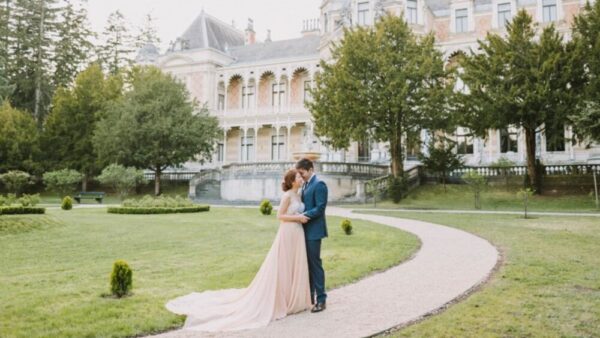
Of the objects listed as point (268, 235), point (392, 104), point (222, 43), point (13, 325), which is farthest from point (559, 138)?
point (222, 43)

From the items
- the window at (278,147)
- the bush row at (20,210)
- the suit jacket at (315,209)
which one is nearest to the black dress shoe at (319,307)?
the suit jacket at (315,209)

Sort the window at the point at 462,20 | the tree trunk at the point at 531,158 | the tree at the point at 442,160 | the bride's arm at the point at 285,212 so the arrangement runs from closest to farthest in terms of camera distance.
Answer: the bride's arm at the point at 285,212 → the tree trunk at the point at 531,158 → the tree at the point at 442,160 → the window at the point at 462,20

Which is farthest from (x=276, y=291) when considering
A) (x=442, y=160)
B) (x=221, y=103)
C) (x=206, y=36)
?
(x=206, y=36)

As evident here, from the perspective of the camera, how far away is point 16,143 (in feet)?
114

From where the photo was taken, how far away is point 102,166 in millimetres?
35125

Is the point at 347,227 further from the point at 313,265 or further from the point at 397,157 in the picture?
the point at 397,157

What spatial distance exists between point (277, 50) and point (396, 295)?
41461mm

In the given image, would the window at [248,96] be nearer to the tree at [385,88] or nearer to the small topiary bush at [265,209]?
the tree at [385,88]

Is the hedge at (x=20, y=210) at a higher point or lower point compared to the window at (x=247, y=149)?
lower

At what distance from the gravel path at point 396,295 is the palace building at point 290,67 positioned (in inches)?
950

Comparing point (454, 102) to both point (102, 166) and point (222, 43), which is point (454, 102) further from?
point (222, 43)

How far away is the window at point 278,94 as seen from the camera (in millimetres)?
43750

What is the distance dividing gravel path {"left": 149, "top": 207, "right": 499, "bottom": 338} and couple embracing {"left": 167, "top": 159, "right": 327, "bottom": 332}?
226mm

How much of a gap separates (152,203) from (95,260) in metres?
11.7
